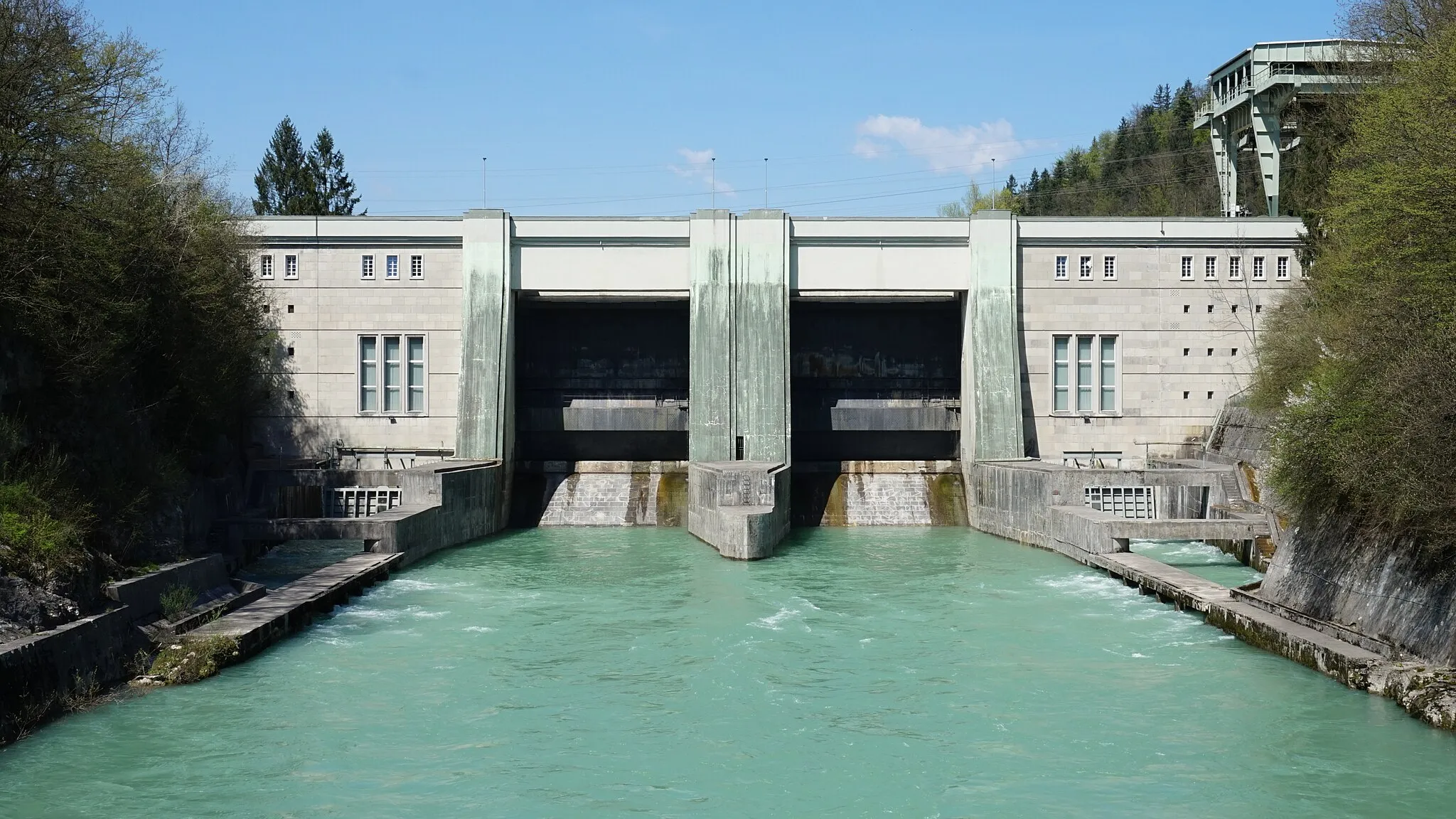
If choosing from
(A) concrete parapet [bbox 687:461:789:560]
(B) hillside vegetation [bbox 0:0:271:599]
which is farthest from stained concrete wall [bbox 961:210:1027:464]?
(B) hillside vegetation [bbox 0:0:271:599]

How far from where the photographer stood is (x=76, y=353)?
15.6 m

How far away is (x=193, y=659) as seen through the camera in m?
13.6

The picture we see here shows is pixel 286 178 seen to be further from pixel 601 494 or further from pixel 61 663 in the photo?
pixel 61 663

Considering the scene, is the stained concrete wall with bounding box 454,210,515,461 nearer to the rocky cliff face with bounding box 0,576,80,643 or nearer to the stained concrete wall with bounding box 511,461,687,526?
the stained concrete wall with bounding box 511,461,687,526

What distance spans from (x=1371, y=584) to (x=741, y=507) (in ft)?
39.8

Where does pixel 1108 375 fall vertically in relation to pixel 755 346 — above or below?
below

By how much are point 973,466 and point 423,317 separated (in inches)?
532

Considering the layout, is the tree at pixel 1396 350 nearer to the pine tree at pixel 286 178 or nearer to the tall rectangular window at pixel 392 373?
the tall rectangular window at pixel 392 373

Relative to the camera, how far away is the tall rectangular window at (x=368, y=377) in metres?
30.0

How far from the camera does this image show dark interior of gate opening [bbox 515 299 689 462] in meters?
30.7

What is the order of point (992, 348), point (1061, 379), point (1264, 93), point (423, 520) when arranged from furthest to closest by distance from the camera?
1. point (1264, 93)
2. point (1061, 379)
3. point (992, 348)
4. point (423, 520)

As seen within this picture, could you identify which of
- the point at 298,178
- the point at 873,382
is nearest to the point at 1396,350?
the point at 873,382

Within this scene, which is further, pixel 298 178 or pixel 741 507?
pixel 298 178

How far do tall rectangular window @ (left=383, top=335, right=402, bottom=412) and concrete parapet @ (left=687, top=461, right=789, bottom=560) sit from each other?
25.6 feet
